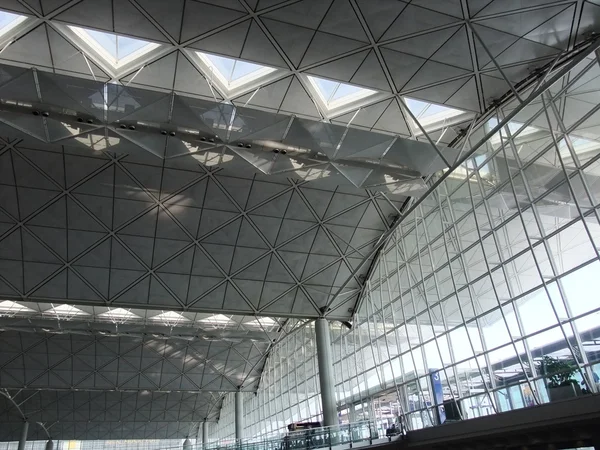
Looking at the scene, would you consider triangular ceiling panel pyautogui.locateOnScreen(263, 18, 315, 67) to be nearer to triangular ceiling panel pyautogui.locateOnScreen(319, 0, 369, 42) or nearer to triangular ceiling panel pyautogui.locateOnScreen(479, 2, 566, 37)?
triangular ceiling panel pyautogui.locateOnScreen(319, 0, 369, 42)

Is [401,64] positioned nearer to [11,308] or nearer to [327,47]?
[327,47]

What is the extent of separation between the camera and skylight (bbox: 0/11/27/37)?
67.3ft

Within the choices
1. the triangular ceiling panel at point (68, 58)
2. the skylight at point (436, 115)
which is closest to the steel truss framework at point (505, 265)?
the skylight at point (436, 115)

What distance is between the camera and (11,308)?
145 ft

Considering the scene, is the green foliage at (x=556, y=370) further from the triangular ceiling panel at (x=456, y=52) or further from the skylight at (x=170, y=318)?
the skylight at (x=170, y=318)

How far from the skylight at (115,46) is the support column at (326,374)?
2411 centimetres

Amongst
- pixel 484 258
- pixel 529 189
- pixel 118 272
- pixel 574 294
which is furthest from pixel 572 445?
pixel 118 272

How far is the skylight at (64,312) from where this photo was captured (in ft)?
146

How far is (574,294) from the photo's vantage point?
67.8 feet

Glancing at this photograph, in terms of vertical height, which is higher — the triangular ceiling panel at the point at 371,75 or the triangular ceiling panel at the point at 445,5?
the triangular ceiling panel at the point at 371,75

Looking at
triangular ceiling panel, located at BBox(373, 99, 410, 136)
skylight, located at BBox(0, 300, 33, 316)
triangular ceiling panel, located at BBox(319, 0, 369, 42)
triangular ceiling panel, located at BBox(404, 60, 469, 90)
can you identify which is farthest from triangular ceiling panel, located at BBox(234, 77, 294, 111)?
skylight, located at BBox(0, 300, 33, 316)

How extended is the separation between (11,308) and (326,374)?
2787 centimetres

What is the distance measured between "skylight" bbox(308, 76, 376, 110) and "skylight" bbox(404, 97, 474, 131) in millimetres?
3493

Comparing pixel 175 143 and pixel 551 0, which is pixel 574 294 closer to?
pixel 551 0
